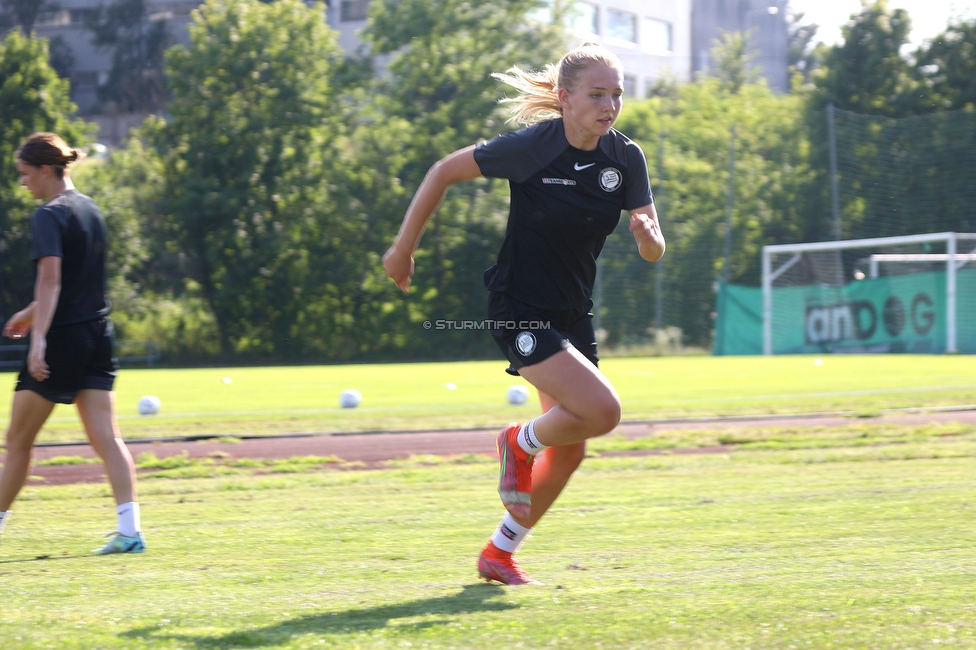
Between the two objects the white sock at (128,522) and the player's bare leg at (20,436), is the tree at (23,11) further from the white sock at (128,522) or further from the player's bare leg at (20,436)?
the white sock at (128,522)

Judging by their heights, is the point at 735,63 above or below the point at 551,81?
above

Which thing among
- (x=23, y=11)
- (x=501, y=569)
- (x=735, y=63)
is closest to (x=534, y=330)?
(x=501, y=569)

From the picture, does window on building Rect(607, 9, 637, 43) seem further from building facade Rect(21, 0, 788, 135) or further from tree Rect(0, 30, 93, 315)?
tree Rect(0, 30, 93, 315)

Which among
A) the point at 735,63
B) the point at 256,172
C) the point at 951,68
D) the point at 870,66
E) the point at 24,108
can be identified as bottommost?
the point at 256,172

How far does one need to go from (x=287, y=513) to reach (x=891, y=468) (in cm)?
418

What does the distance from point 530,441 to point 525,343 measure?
375 millimetres

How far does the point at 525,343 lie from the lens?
14.5 feet

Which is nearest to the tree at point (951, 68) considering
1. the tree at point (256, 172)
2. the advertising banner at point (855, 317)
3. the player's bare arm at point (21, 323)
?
the advertising banner at point (855, 317)

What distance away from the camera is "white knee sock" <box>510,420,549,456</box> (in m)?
4.37

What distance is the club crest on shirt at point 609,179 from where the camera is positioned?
14.7 feet

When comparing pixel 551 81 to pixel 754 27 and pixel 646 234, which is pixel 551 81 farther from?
pixel 754 27

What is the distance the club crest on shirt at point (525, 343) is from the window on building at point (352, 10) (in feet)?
152

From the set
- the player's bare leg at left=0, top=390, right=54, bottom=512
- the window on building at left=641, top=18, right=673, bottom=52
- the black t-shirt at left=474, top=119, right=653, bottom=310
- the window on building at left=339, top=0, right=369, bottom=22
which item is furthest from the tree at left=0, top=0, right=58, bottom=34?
the black t-shirt at left=474, top=119, right=653, bottom=310

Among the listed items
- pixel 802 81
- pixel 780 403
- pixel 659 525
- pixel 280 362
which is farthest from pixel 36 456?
pixel 802 81
